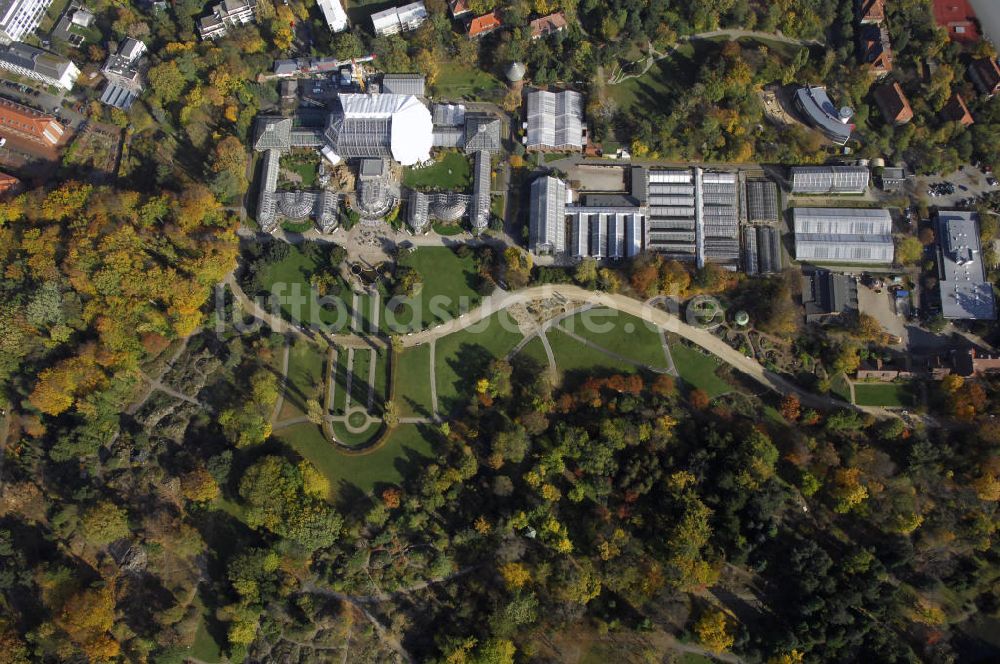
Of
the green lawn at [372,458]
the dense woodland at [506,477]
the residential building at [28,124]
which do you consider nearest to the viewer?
the dense woodland at [506,477]

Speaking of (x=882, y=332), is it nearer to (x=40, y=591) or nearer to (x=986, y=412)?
(x=986, y=412)

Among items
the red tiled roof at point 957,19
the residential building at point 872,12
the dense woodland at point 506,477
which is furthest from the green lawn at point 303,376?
the red tiled roof at point 957,19

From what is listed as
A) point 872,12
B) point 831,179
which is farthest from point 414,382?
point 872,12

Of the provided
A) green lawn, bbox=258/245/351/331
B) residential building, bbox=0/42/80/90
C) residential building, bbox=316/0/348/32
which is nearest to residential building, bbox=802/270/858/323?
green lawn, bbox=258/245/351/331

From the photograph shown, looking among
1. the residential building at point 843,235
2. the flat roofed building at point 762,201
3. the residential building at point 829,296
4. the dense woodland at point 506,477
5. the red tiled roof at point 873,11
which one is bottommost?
the dense woodland at point 506,477

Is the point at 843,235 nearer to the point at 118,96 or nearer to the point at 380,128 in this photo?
the point at 380,128

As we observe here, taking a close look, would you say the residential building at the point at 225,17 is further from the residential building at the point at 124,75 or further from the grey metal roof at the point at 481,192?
the grey metal roof at the point at 481,192
